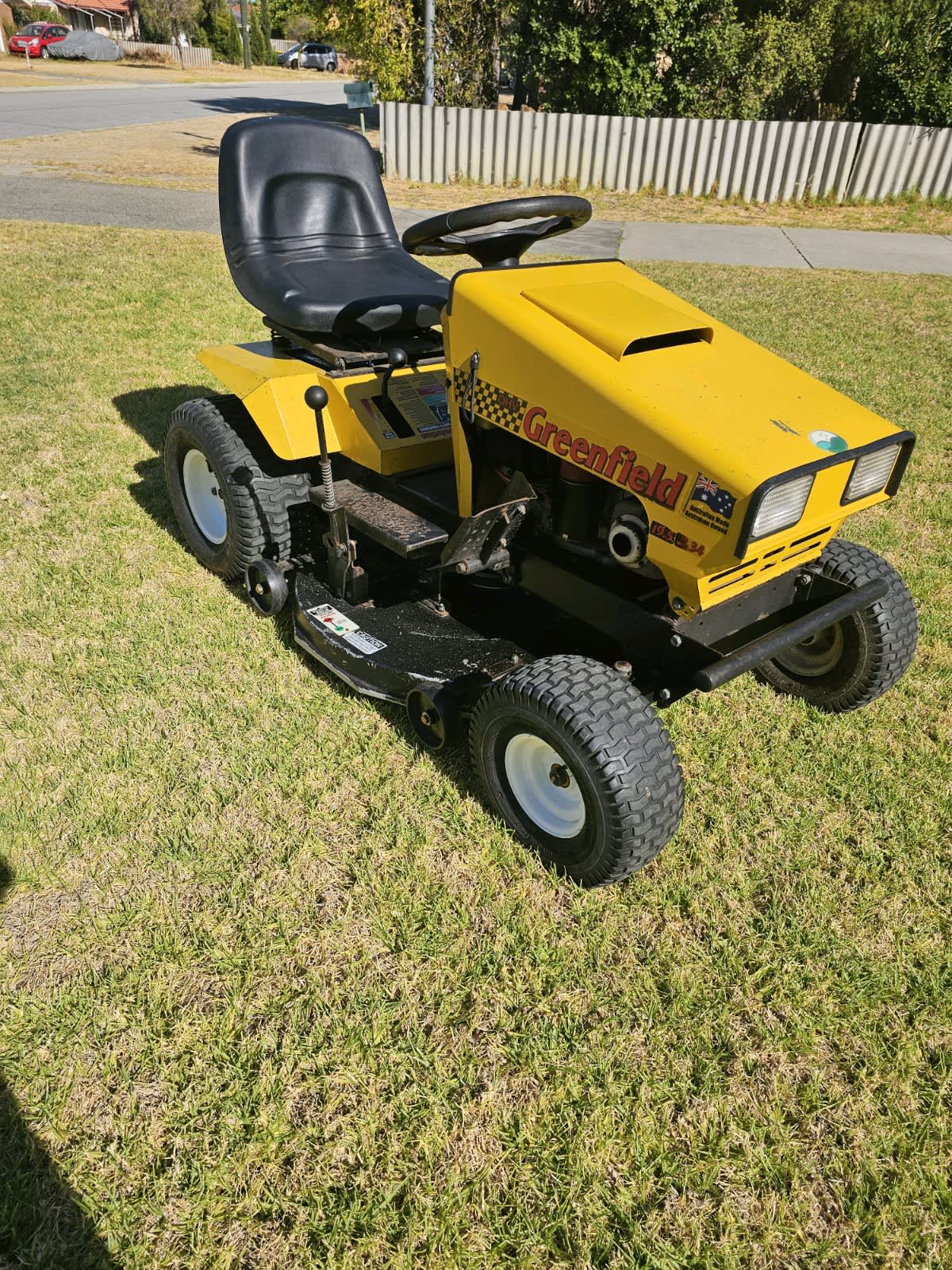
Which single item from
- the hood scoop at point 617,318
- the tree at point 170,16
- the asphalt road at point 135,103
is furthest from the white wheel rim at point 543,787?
the tree at point 170,16

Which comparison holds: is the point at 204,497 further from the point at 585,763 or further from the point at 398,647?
the point at 585,763

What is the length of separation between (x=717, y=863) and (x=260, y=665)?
1676 mm

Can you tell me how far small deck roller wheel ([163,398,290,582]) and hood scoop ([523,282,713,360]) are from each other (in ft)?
4.28

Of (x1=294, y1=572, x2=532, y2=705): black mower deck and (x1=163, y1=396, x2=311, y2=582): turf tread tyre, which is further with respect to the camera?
(x1=163, y1=396, x2=311, y2=582): turf tread tyre

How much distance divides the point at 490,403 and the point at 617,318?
40 cm

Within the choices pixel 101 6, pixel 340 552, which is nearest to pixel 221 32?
pixel 101 6

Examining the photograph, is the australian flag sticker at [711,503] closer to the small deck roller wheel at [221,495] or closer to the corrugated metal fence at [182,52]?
the small deck roller wheel at [221,495]

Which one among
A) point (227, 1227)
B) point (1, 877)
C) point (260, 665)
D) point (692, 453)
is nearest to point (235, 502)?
point (260, 665)

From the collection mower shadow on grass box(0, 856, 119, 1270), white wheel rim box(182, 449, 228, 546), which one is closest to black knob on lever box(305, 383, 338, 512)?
white wheel rim box(182, 449, 228, 546)

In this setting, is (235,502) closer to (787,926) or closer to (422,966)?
(422,966)

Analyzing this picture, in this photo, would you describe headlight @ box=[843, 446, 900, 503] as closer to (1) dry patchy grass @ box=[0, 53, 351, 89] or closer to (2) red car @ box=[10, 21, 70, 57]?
(1) dry patchy grass @ box=[0, 53, 351, 89]

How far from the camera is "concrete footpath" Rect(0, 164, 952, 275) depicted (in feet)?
31.8

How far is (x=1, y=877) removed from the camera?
7.52ft

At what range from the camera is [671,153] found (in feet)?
40.8
